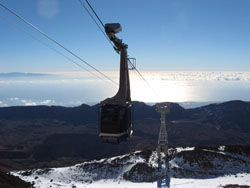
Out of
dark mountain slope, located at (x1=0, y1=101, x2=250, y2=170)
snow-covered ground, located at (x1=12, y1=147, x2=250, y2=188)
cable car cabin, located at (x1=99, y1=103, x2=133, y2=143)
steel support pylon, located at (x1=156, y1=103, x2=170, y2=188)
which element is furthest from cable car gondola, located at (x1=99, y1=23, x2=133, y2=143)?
dark mountain slope, located at (x1=0, y1=101, x2=250, y2=170)

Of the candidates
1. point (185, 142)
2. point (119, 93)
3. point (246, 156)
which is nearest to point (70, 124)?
point (185, 142)

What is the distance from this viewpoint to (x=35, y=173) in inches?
1934

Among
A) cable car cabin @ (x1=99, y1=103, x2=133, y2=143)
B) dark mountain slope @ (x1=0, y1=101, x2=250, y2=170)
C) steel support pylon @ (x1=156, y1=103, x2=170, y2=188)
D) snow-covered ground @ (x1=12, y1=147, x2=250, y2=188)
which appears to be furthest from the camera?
dark mountain slope @ (x1=0, y1=101, x2=250, y2=170)

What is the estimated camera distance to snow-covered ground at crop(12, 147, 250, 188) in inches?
1603

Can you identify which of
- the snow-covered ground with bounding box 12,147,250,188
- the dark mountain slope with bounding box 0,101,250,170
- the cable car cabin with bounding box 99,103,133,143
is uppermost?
the cable car cabin with bounding box 99,103,133,143

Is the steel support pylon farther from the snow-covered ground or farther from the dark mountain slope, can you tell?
the dark mountain slope

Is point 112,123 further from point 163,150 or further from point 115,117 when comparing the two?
point 163,150

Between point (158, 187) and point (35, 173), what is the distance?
27.3 meters

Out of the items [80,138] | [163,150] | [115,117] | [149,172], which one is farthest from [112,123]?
[80,138]

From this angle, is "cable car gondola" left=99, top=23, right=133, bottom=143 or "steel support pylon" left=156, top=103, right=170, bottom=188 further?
"steel support pylon" left=156, top=103, right=170, bottom=188

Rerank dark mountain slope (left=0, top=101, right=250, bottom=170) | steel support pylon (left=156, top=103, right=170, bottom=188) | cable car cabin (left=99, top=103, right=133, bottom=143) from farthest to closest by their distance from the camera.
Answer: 1. dark mountain slope (left=0, top=101, right=250, bottom=170)
2. steel support pylon (left=156, top=103, right=170, bottom=188)
3. cable car cabin (left=99, top=103, right=133, bottom=143)

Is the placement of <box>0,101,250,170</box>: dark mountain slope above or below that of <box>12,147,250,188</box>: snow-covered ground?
below

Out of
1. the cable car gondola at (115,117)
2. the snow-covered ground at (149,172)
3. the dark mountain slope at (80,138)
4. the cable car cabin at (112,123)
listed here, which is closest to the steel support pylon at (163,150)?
the snow-covered ground at (149,172)

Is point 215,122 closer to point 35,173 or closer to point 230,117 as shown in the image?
point 230,117
